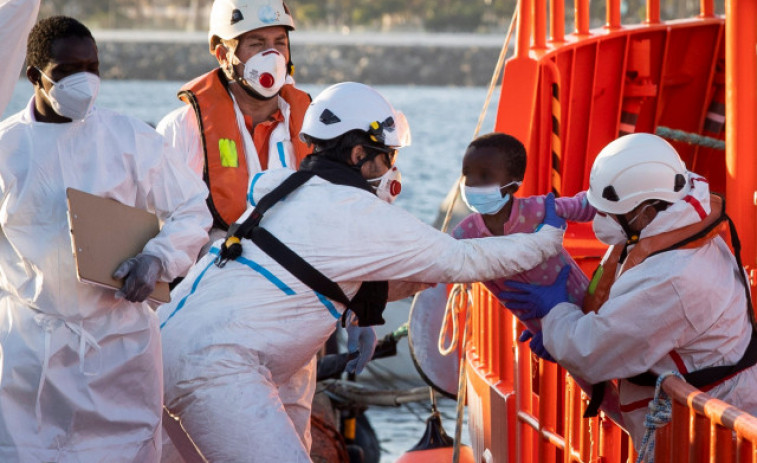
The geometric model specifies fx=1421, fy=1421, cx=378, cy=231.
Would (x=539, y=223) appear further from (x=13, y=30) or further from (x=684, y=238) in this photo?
(x=13, y=30)

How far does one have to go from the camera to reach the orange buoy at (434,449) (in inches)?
306

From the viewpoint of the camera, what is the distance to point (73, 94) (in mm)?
4461

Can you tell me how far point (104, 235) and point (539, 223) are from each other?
1.43 metres

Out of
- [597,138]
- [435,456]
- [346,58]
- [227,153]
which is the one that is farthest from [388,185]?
[346,58]

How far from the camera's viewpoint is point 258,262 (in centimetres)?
430

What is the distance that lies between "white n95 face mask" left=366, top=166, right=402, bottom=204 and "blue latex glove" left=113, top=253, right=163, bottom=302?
2.51ft

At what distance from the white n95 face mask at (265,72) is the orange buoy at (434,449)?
2.72 metres

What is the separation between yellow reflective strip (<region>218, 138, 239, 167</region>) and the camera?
573 cm

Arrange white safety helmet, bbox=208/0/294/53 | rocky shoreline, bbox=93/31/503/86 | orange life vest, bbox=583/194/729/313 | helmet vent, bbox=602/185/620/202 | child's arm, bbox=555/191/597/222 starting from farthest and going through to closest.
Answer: rocky shoreline, bbox=93/31/503/86 → white safety helmet, bbox=208/0/294/53 → child's arm, bbox=555/191/597/222 → helmet vent, bbox=602/185/620/202 → orange life vest, bbox=583/194/729/313

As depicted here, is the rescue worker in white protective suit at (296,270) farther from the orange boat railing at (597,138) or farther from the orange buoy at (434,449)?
the orange buoy at (434,449)

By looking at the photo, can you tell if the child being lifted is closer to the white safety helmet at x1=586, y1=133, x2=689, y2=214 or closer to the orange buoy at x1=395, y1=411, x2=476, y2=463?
the white safety helmet at x1=586, y1=133, x2=689, y2=214

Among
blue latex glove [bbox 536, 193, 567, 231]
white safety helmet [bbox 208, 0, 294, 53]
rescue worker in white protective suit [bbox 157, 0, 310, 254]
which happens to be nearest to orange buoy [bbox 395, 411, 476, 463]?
rescue worker in white protective suit [bbox 157, 0, 310, 254]

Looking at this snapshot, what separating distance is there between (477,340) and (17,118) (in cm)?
289

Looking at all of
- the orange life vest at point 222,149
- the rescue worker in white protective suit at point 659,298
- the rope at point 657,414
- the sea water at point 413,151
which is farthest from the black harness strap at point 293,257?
the sea water at point 413,151
